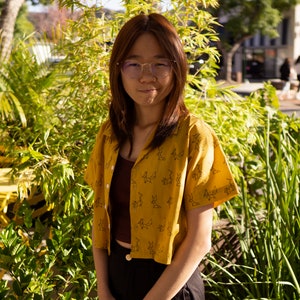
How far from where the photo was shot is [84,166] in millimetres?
3104

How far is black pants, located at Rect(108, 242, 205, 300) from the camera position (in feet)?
5.76

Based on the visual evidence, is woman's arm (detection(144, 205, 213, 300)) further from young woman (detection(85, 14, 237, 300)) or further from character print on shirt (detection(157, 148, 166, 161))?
character print on shirt (detection(157, 148, 166, 161))

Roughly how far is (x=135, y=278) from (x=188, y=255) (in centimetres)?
21

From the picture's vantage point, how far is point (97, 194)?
6.42 feet

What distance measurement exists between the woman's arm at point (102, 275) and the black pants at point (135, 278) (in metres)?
0.02

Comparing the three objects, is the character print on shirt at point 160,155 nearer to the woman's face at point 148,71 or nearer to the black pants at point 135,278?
the woman's face at point 148,71

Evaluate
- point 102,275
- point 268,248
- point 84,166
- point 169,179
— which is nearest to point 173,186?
point 169,179

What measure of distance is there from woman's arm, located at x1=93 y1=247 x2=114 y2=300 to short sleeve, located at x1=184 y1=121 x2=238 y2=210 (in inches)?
16.4

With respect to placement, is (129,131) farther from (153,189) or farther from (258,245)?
(258,245)

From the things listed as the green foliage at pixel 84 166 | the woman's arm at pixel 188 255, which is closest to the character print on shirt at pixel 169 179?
the woman's arm at pixel 188 255

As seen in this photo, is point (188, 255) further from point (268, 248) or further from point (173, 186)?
point (268, 248)

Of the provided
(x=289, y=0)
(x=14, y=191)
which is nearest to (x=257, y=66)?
(x=289, y=0)

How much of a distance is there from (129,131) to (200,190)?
35 cm

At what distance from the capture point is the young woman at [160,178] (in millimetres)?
1678
